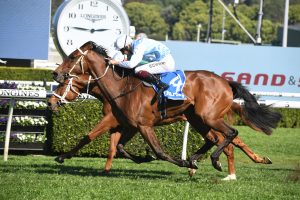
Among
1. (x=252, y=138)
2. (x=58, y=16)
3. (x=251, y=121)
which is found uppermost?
(x=58, y=16)

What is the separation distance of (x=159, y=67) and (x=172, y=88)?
Answer: 0.32m

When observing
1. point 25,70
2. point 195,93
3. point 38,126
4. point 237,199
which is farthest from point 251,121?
point 25,70

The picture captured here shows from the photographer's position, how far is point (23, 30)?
17406mm

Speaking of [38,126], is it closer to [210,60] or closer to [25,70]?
[210,60]

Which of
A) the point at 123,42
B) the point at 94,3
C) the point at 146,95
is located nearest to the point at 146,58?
the point at 123,42

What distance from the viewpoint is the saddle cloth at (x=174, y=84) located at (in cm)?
882

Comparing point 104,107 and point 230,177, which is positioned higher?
point 104,107

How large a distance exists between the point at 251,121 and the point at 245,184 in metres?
1.18

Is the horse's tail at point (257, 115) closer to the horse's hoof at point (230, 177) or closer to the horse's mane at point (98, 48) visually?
the horse's hoof at point (230, 177)

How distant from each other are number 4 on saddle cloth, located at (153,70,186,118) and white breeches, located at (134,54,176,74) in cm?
6

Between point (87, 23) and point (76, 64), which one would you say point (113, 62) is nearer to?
point (76, 64)

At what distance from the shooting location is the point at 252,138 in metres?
16.1

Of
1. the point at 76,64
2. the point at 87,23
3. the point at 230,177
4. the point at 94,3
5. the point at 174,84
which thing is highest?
the point at 94,3

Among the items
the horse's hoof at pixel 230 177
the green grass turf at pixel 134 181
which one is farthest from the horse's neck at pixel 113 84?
the horse's hoof at pixel 230 177
